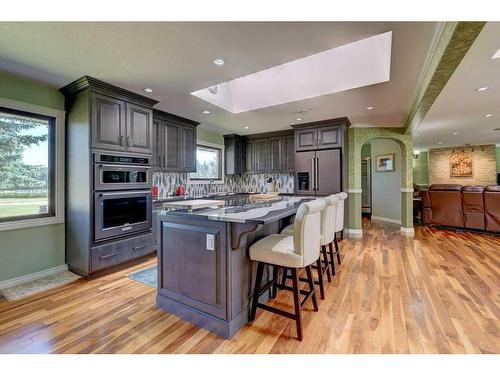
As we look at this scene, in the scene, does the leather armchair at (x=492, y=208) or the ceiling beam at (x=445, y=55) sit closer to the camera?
the ceiling beam at (x=445, y=55)

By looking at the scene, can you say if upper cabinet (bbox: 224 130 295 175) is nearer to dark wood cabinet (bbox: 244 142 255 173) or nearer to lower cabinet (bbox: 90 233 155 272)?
dark wood cabinet (bbox: 244 142 255 173)

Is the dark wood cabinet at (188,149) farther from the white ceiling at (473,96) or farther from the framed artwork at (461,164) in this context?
the framed artwork at (461,164)

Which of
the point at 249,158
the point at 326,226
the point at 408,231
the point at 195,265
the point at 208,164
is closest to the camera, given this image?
the point at 195,265

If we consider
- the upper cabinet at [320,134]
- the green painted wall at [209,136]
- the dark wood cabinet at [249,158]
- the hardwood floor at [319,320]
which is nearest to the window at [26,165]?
the hardwood floor at [319,320]

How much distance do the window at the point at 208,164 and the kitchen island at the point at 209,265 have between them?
3.24 m

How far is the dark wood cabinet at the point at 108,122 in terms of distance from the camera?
3.00m

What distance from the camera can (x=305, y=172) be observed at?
17.0ft

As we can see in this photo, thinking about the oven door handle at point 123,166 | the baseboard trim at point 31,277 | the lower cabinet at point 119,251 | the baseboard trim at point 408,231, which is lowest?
the baseboard trim at point 31,277

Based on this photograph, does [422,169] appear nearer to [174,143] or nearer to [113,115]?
[174,143]

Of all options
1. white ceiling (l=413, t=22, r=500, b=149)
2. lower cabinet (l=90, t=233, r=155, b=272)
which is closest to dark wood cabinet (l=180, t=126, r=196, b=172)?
lower cabinet (l=90, t=233, r=155, b=272)

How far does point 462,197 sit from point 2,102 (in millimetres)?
8269

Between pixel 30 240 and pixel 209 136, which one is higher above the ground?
pixel 209 136

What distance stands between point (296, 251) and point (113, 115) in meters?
2.87

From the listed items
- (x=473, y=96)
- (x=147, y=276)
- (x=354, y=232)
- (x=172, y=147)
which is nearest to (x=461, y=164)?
(x=354, y=232)
